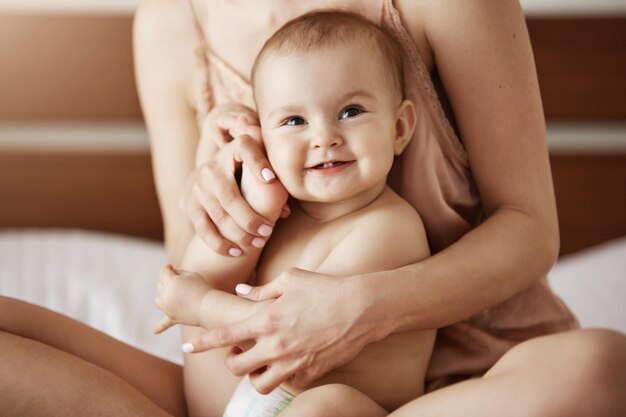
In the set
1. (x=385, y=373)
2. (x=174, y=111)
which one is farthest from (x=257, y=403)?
(x=174, y=111)

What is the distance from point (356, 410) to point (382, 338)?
105 millimetres

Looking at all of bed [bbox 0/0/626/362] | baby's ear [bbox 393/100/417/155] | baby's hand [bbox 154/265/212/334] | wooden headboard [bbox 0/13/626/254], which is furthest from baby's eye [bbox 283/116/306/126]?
wooden headboard [bbox 0/13/626/254]

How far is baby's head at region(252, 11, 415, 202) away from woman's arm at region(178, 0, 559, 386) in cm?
12

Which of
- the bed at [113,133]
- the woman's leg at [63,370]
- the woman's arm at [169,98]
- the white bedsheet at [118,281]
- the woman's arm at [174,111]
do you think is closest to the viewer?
the woman's leg at [63,370]

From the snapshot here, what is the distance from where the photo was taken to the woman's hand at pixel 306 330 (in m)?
0.91

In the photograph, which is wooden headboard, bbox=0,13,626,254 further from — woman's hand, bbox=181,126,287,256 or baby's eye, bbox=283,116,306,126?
baby's eye, bbox=283,116,306,126

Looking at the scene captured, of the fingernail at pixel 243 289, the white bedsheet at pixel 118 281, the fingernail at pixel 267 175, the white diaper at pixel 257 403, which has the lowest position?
the white bedsheet at pixel 118 281

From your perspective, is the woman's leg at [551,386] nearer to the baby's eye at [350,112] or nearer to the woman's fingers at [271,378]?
the woman's fingers at [271,378]

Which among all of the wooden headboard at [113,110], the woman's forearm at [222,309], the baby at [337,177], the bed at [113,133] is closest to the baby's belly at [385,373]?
the baby at [337,177]

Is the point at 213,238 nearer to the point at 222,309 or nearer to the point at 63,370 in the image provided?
the point at 222,309

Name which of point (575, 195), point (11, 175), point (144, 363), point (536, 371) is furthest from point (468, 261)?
point (11, 175)

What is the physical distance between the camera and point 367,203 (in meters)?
1.03

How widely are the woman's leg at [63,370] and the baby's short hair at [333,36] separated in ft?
1.40

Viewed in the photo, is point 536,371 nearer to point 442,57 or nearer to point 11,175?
point 442,57
